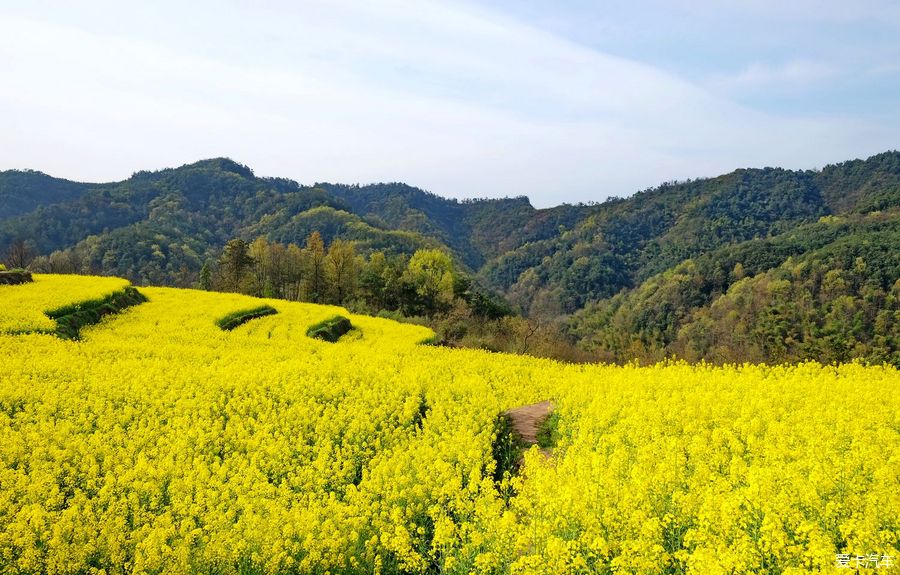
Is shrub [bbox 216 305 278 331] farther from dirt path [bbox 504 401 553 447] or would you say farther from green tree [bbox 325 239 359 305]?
green tree [bbox 325 239 359 305]

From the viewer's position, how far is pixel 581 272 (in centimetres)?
16288

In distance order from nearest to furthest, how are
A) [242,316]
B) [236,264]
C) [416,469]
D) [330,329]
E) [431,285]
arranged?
[416,469] < [330,329] < [242,316] < [431,285] < [236,264]

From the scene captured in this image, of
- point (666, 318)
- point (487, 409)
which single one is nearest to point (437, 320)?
point (487, 409)

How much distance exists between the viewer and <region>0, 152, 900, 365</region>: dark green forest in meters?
56.9

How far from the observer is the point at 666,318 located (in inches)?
3903

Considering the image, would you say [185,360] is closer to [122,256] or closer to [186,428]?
[186,428]

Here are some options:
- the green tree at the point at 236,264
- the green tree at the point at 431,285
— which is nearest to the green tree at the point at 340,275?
the green tree at the point at 431,285

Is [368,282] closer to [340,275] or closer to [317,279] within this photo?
[340,275]

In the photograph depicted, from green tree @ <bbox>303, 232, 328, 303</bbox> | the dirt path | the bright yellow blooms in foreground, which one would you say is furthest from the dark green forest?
the bright yellow blooms in foreground

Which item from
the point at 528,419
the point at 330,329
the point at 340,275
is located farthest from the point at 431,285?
the point at 528,419

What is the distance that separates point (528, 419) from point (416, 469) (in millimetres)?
5311

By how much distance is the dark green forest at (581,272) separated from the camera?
56.9m

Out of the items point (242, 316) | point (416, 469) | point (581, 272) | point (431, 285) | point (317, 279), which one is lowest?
point (416, 469)

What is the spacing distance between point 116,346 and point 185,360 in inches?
119
